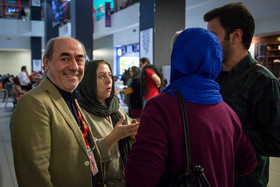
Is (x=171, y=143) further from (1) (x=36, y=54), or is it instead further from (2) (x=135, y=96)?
(1) (x=36, y=54)

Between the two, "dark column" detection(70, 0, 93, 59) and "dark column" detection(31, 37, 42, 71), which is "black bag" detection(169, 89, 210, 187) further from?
"dark column" detection(31, 37, 42, 71)

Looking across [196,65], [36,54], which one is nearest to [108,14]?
[36,54]

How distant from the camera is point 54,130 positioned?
1320mm

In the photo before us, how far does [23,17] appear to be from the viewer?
20344mm

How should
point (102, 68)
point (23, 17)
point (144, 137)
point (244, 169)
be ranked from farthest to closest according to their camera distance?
point (23, 17) < point (102, 68) < point (244, 169) < point (144, 137)

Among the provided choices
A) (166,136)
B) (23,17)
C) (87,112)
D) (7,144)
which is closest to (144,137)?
(166,136)

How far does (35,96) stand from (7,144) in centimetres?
462

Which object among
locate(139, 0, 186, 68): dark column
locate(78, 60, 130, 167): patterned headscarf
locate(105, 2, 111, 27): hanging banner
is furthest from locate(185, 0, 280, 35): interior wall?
locate(78, 60, 130, 167): patterned headscarf

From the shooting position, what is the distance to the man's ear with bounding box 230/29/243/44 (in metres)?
1.40

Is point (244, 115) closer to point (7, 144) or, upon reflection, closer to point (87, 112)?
point (87, 112)

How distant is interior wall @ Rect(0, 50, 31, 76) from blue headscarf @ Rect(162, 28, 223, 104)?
1116 inches

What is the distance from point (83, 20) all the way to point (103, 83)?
6.34m

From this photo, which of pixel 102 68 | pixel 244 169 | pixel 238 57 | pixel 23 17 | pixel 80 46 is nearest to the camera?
pixel 244 169

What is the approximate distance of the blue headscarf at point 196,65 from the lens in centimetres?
94
